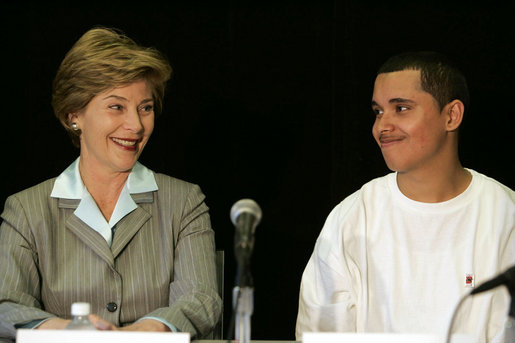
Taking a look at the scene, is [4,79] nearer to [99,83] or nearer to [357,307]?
[99,83]

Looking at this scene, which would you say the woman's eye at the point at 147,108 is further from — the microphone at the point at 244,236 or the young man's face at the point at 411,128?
the microphone at the point at 244,236

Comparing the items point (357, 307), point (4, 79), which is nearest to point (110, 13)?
point (4, 79)

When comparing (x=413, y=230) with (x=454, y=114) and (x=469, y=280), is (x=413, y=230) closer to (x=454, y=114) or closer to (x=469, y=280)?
(x=469, y=280)

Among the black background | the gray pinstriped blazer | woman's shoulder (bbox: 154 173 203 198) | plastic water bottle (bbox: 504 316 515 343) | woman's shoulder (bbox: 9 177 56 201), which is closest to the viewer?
plastic water bottle (bbox: 504 316 515 343)

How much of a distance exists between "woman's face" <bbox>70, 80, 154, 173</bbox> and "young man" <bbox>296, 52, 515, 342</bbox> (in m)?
0.79

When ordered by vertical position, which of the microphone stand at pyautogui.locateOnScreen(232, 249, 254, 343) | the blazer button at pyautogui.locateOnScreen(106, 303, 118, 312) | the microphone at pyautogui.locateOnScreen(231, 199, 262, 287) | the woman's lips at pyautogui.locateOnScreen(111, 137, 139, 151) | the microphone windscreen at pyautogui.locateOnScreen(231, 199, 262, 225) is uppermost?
the woman's lips at pyautogui.locateOnScreen(111, 137, 139, 151)

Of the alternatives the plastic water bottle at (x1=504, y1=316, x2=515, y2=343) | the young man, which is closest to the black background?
the young man

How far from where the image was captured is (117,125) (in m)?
2.76

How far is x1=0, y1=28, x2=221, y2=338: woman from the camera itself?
2607 mm

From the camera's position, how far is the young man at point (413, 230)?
263 cm

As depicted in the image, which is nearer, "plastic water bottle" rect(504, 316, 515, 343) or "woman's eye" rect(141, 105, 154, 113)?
"plastic water bottle" rect(504, 316, 515, 343)

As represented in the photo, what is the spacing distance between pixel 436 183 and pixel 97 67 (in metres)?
1.31

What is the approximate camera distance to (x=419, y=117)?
2.73 meters

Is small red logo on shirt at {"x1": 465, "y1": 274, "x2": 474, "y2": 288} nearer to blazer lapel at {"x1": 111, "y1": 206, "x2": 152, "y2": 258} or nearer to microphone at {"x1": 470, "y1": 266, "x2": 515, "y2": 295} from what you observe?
microphone at {"x1": 470, "y1": 266, "x2": 515, "y2": 295}
